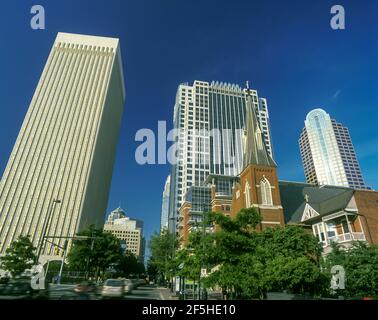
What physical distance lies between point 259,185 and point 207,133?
7633 cm

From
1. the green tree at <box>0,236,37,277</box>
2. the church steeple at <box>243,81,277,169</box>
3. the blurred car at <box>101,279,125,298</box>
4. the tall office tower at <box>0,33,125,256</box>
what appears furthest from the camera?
the tall office tower at <box>0,33,125,256</box>

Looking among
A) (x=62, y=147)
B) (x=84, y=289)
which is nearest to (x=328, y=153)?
(x=62, y=147)

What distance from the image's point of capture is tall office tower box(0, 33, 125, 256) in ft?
261

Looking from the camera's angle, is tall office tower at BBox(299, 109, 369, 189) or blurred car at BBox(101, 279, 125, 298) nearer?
blurred car at BBox(101, 279, 125, 298)

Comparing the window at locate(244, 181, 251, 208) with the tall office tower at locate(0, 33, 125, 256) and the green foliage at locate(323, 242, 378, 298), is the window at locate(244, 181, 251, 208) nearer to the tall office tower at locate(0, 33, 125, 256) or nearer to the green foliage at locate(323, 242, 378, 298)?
the green foliage at locate(323, 242, 378, 298)

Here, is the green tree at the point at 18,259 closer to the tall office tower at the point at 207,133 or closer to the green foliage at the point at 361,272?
the green foliage at the point at 361,272

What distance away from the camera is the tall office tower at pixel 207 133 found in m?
106

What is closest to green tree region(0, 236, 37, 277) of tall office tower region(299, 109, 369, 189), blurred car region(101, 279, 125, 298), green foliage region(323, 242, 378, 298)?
blurred car region(101, 279, 125, 298)

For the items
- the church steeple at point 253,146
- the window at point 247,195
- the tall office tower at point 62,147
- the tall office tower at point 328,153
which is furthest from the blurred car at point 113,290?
the tall office tower at point 328,153

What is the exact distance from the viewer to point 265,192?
39656 millimetres

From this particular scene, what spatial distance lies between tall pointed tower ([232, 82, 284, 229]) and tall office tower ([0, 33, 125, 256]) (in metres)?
58.0

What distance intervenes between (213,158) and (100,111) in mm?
50339

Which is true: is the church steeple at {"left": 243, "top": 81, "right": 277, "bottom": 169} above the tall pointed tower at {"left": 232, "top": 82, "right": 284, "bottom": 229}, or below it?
above
